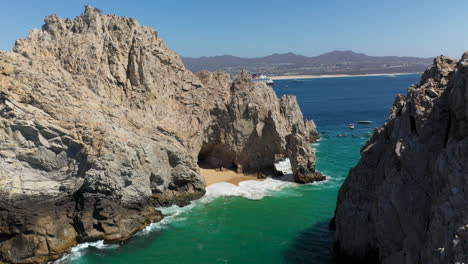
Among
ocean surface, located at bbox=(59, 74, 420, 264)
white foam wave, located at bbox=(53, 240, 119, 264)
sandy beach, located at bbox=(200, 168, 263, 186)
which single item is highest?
sandy beach, located at bbox=(200, 168, 263, 186)

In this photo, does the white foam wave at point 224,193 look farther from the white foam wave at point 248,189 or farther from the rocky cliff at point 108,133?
the rocky cliff at point 108,133

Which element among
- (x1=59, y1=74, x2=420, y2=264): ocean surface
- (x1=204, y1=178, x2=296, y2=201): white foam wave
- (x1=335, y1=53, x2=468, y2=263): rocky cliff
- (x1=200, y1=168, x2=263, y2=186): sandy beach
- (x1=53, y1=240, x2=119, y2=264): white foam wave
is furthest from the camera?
(x1=200, y1=168, x2=263, y2=186): sandy beach

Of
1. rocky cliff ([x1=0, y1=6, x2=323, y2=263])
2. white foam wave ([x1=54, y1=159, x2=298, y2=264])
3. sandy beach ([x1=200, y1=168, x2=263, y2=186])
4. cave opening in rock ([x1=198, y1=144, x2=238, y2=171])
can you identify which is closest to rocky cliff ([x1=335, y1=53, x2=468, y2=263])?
white foam wave ([x1=54, y1=159, x2=298, y2=264])

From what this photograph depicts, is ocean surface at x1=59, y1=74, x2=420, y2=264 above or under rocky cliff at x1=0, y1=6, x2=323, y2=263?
under

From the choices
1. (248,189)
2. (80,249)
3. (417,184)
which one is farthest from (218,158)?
(417,184)

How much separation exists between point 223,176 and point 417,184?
31399 mm

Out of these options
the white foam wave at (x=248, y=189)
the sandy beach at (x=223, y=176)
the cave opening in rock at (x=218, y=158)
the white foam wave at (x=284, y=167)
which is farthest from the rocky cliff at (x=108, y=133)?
the white foam wave at (x=284, y=167)

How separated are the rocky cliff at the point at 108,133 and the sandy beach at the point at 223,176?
5.03 ft

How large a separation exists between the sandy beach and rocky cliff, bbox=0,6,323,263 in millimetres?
1535

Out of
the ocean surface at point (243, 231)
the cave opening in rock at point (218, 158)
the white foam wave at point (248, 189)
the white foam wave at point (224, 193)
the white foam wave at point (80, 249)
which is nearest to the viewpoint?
the white foam wave at point (80, 249)

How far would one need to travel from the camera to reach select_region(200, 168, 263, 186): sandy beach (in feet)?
163

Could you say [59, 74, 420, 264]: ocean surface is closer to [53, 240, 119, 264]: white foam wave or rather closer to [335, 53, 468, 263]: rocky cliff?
[53, 240, 119, 264]: white foam wave

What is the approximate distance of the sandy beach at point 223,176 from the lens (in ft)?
163

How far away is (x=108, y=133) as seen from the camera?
36.1 metres
